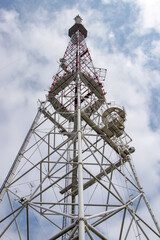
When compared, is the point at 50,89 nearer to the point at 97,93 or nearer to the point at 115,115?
the point at 97,93

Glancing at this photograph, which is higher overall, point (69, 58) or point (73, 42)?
point (73, 42)

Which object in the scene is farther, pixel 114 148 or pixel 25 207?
pixel 114 148

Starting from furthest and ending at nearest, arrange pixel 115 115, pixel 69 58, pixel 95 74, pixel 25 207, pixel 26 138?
pixel 69 58
pixel 95 74
pixel 115 115
pixel 26 138
pixel 25 207

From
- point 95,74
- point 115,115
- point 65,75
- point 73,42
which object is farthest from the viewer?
point 73,42

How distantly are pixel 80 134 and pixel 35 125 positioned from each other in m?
5.74

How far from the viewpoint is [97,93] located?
1905 cm

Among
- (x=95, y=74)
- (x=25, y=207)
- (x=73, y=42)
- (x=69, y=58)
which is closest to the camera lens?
(x=25, y=207)

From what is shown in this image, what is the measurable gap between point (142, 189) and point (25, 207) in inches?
259

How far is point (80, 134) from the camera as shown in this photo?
11078mm

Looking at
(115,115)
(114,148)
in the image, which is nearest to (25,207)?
(114,148)

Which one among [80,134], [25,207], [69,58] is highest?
[69,58]

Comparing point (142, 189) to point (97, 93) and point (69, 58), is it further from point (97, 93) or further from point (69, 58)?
point (69, 58)

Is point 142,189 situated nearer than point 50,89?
Yes


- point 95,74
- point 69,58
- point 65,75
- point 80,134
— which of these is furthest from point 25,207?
point 69,58
